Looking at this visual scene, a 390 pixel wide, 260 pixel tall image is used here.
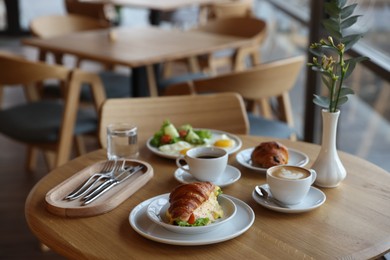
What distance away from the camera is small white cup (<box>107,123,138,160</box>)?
76.4 inches

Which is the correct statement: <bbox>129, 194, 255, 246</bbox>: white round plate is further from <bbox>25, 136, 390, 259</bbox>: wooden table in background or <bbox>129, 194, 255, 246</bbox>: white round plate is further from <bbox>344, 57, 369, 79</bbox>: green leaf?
<bbox>344, 57, 369, 79</bbox>: green leaf

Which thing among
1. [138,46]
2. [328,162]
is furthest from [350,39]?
[138,46]

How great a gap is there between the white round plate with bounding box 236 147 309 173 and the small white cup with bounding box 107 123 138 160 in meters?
0.32

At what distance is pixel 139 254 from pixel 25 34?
7.98 m

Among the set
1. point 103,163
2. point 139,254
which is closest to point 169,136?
point 103,163

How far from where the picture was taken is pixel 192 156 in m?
1.73

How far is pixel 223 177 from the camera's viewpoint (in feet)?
5.80

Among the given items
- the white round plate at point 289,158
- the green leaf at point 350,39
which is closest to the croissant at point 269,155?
the white round plate at point 289,158

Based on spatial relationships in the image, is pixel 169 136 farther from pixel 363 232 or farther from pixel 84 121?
pixel 84 121

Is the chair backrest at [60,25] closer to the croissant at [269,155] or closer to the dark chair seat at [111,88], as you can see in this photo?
the dark chair seat at [111,88]

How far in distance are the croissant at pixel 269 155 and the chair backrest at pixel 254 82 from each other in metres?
1.29

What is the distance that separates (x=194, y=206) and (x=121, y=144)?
57 centimetres

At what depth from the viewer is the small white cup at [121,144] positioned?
1939 mm

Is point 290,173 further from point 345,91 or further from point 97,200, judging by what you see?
point 97,200
